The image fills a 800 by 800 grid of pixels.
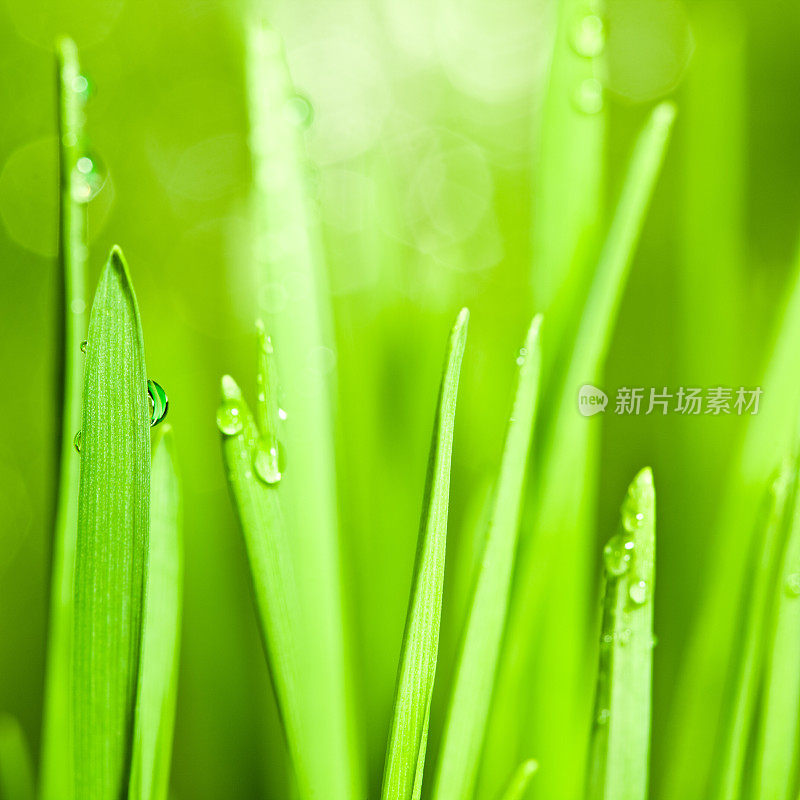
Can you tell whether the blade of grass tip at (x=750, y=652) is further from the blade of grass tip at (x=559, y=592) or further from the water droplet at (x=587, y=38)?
the water droplet at (x=587, y=38)

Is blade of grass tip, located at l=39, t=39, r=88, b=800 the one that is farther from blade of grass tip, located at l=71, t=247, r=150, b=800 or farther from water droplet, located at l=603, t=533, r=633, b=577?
water droplet, located at l=603, t=533, r=633, b=577

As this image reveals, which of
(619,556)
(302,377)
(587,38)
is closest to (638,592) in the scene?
(619,556)

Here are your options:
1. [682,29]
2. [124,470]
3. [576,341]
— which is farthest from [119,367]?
[682,29]

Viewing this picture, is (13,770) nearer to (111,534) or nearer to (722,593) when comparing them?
(111,534)

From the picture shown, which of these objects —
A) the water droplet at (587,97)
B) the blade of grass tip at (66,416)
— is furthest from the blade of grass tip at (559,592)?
the blade of grass tip at (66,416)

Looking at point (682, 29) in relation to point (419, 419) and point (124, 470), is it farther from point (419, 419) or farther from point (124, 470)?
point (124, 470)

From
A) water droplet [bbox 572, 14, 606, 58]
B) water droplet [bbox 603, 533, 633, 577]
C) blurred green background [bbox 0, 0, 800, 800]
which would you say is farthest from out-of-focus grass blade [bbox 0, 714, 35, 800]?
water droplet [bbox 572, 14, 606, 58]
